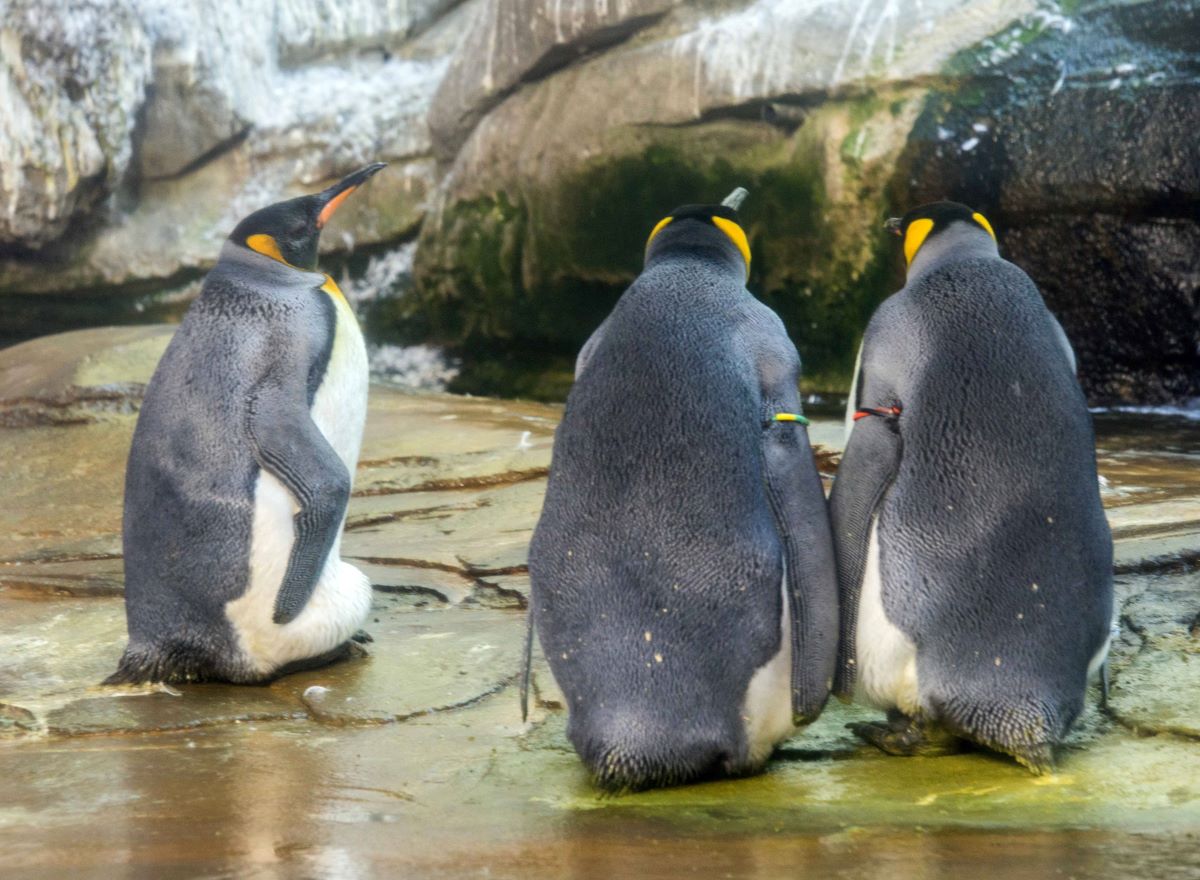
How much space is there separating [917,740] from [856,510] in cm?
43

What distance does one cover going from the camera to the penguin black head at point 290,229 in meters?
3.70

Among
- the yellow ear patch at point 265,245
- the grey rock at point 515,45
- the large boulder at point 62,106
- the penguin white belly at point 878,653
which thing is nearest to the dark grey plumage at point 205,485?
the yellow ear patch at point 265,245

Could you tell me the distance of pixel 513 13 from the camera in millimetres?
8258

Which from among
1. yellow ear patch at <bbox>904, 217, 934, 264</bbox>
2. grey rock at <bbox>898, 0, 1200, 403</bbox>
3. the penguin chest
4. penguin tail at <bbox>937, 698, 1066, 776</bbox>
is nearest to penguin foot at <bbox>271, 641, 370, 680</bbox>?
the penguin chest

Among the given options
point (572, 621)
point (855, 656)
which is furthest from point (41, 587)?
point (855, 656)

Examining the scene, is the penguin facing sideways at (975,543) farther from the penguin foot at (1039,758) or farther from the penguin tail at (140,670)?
the penguin tail at (140,670)

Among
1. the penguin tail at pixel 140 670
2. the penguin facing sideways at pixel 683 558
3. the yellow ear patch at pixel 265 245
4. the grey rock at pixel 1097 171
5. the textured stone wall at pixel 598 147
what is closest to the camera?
the penguin facing sideways at pixel 683 558

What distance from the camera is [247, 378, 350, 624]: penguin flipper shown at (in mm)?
3281

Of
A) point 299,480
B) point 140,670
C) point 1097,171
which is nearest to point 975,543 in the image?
point 299,480

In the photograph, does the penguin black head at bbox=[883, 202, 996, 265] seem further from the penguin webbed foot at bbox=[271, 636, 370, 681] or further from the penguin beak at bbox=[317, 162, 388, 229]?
the penguin webbed foot at bbox=[271, 636, 370, 681]

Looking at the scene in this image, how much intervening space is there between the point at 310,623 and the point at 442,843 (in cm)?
121

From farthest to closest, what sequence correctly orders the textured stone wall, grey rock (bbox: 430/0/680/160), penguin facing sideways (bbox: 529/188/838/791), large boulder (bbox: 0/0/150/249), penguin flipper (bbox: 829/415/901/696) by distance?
large boulder (bbox: 0/0/150/249) < grey rock (bbox: 430/0/680/160) < the textured stone wall < penguin flipper (bbox: 829/415/901/696) < penguin facing sideways (bbox: 529/188/838/791)

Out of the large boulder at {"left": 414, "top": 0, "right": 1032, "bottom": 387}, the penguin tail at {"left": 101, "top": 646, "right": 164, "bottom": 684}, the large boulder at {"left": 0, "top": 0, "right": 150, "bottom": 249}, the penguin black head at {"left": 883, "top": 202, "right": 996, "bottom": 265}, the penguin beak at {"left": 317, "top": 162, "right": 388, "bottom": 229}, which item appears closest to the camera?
the penguin black head at {"left": 883, "top": 202, "right": 996, "bottom": 265}

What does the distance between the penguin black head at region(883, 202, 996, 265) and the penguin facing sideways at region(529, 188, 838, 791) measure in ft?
2.12
